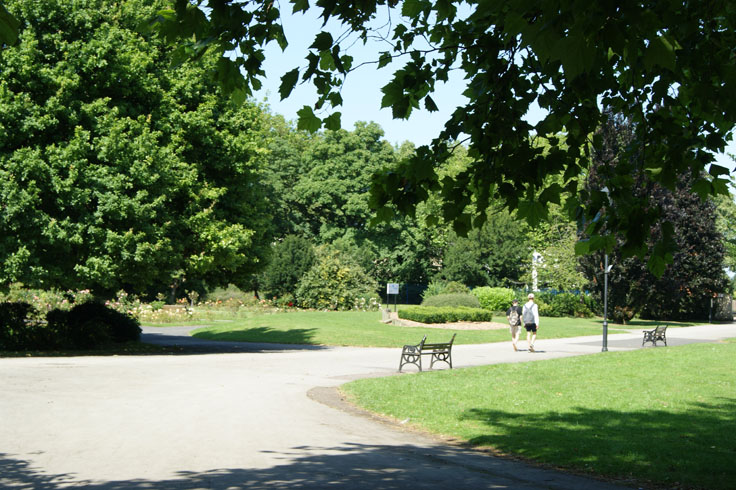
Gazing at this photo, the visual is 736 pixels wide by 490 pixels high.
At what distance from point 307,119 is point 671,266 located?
4098cm

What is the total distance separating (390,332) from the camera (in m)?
30.1

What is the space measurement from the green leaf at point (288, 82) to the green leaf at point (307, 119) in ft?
0.60

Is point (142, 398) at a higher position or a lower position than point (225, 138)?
lower

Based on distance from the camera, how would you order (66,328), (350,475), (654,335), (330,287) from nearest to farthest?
1. (350,475)
2. (66,328)
3. (654,335)
4. (330,287)

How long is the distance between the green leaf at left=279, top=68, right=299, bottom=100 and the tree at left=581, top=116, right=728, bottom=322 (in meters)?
37.2

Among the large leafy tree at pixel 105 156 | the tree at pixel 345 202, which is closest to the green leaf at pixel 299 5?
the large leafy tree at pixel 105 156

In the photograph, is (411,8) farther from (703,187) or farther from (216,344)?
(216,344)

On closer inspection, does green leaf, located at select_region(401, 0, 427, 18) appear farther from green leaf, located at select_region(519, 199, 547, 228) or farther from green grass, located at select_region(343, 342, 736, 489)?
green grass, located at select_region(343, 342, 736, 489)

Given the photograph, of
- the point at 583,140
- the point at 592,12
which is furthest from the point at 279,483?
the point at 592,12

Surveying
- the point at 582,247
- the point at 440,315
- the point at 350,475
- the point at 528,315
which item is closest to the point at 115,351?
the point at 528,315

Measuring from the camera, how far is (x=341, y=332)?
95.0ft

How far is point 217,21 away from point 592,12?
2.69 metres

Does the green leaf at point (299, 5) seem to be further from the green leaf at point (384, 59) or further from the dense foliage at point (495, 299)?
the dense foliage at point (495, 299)

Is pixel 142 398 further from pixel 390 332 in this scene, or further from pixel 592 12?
pixel 390 332
